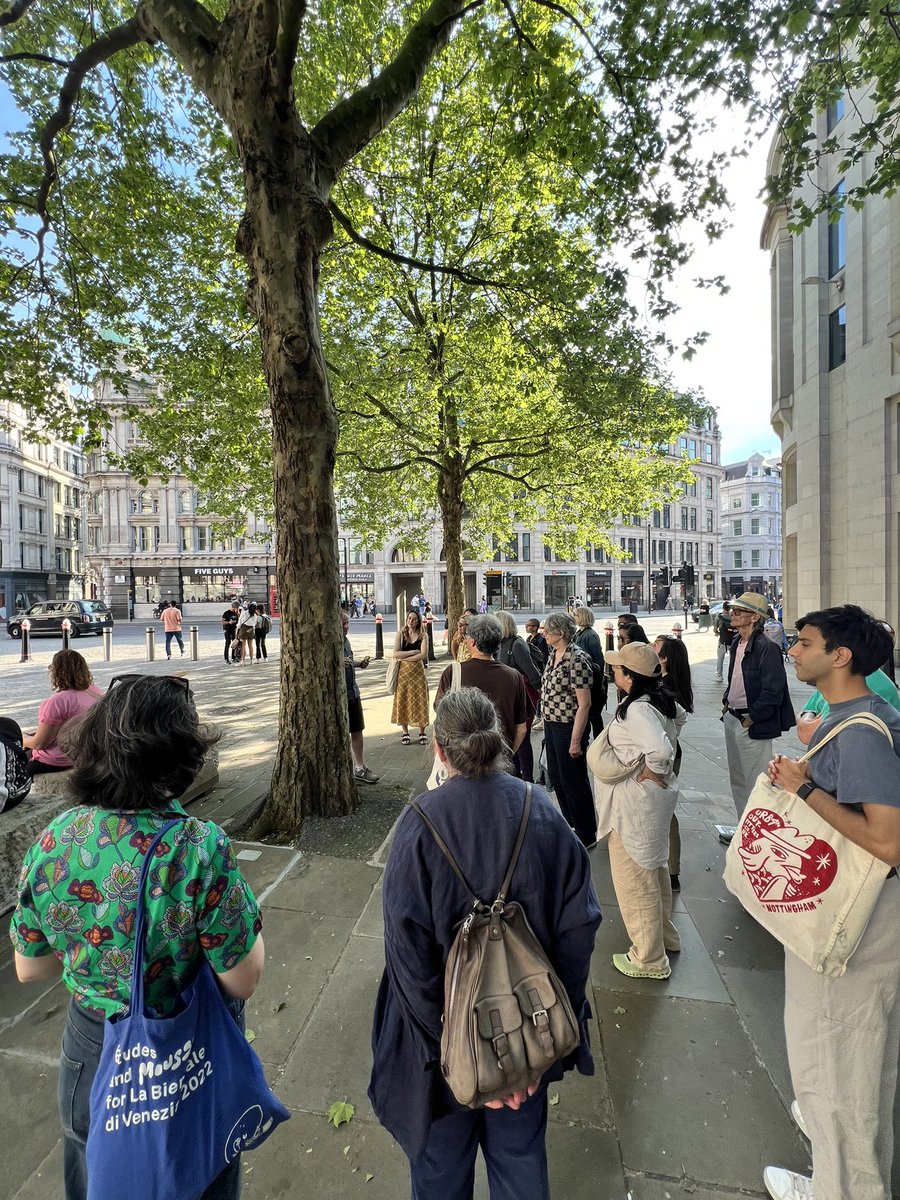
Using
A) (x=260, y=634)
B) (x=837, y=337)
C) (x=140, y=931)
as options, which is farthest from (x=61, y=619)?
(x=837, y=337)

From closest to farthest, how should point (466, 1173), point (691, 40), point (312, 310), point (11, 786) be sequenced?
1. point (466, 1173)
2. point (11, 786)
3. point (312, 310)
4. point (691, 40)

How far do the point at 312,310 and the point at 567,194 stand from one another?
6168mm

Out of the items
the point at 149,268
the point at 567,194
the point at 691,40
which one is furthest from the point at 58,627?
the point at 691,40

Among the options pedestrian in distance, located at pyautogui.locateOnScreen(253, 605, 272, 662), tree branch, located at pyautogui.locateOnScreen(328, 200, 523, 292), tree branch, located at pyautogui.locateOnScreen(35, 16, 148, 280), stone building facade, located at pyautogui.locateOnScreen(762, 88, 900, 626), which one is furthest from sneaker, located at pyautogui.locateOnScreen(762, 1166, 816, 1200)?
pedestrian in distance, located at pyautogui.locateOnScreen(253, 605, 272, 662)

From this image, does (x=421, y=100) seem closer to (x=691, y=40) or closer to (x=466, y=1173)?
(x=691, y=40)

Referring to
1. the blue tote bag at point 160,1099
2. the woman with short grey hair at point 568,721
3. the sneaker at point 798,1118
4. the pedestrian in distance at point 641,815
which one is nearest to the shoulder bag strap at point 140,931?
the blue tote bag at point 160,1099

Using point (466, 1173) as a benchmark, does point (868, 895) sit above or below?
above

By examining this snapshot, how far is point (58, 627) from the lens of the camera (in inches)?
1062

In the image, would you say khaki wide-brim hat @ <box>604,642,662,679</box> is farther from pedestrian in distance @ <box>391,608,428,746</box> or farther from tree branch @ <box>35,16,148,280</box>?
tree branch @ <box>35,16,148,280</box>

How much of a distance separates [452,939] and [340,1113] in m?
1.40

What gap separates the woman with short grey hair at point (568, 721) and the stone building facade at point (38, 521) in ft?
154

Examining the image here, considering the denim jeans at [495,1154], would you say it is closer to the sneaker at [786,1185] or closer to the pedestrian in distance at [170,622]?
the sneaker at [786,1185]

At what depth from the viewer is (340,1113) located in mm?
2227

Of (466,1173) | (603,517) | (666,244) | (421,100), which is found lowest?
(466,1173)
